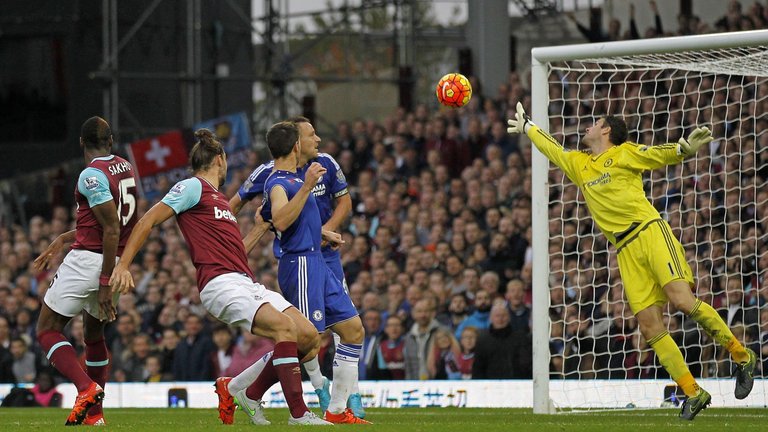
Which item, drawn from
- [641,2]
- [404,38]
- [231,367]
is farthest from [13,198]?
[641,2]

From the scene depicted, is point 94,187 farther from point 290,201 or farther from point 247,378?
point 247,378

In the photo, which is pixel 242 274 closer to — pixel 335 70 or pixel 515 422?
pixel 515 422

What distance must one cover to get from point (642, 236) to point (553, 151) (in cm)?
97

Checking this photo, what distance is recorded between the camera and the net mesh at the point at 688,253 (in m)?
12.4

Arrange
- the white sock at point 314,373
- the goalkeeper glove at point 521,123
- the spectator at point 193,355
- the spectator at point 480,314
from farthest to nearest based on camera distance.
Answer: the spectator at point 193,355 < the spectator at point 480,314 < the goalkeeper glove at point 521,123 < the white sock at point 314,373

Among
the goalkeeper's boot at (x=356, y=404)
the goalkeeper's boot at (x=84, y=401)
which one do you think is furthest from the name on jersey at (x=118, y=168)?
the goalkeeper's boot at (x=356, y=404)

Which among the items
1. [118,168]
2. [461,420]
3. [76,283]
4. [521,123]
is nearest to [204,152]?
[118,168]

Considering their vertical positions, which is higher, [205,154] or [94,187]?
[205,154]

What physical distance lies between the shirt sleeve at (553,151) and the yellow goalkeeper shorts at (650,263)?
0.73 m

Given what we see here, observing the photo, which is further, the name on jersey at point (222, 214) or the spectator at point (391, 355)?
the spectator at point (391, 355)

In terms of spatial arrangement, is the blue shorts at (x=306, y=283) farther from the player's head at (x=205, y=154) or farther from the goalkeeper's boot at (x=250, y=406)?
the player's head at (x=205, y=154)

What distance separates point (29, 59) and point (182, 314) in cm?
996

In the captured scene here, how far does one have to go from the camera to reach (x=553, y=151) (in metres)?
10.3

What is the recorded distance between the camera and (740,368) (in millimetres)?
9695
